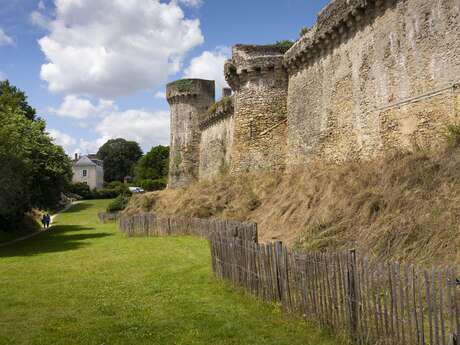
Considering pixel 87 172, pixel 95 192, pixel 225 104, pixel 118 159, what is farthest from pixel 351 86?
pixel 118 159

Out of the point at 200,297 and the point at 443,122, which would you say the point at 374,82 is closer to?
the point at 443,122

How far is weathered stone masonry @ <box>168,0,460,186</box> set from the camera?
11.9 meters

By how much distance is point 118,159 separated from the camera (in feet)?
347

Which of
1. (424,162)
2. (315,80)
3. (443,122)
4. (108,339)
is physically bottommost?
(108,339)

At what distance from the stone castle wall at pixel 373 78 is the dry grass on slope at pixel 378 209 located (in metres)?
0.99

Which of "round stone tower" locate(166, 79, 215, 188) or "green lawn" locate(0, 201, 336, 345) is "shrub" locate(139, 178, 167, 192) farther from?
"green lawn" locate(0, 201, 336, 345)

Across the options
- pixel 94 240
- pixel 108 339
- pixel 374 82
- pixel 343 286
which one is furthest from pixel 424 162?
pixel 94 240

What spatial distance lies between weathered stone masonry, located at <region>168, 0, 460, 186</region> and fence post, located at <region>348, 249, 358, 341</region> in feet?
22.6

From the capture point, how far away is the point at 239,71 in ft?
74.9

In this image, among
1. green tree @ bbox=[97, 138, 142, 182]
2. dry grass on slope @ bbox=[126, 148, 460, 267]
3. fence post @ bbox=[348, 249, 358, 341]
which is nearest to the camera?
fence post @ bbox=[348, 249, 358, 341]

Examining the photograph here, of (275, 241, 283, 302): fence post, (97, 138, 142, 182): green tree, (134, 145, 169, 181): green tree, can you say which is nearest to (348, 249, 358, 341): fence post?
(275, 241, 283, 302): fence post

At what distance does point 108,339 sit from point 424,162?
8.16m

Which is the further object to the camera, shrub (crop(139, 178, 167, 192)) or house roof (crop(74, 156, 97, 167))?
house roof (crop(74, 156, 97, 167))

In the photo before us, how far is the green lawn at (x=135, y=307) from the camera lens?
6977 mm
